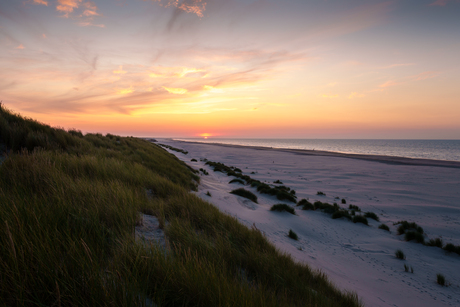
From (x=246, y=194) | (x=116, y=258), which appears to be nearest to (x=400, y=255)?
(x=246, y=194)

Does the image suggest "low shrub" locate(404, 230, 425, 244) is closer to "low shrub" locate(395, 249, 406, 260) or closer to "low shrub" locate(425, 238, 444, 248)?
"low shrub" locate(425, 238, 444, 248)

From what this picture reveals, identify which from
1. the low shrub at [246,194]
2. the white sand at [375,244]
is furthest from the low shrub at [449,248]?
the low shrub at [246,194]

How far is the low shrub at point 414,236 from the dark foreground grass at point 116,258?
18.9 feet

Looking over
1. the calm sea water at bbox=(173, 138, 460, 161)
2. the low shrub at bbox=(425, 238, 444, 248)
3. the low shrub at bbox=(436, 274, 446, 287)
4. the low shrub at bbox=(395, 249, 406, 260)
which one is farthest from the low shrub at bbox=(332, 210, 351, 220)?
the calm sea water at bbox=(173, 138, 460, 161)

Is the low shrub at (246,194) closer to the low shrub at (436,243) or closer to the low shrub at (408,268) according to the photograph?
the low shrub at (408,268)

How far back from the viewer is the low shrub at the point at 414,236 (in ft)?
21.1

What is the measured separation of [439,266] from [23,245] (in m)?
8.41

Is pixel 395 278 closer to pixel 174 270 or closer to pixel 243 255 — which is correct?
pixel 243 255

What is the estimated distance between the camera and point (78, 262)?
5.16 feet

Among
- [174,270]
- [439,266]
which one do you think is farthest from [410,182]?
[174,270]

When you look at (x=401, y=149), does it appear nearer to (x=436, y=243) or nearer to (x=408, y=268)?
(x=436, y=243)

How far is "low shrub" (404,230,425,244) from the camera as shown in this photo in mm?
6445

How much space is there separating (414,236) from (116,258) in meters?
8.93

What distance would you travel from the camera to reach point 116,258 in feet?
5.73
